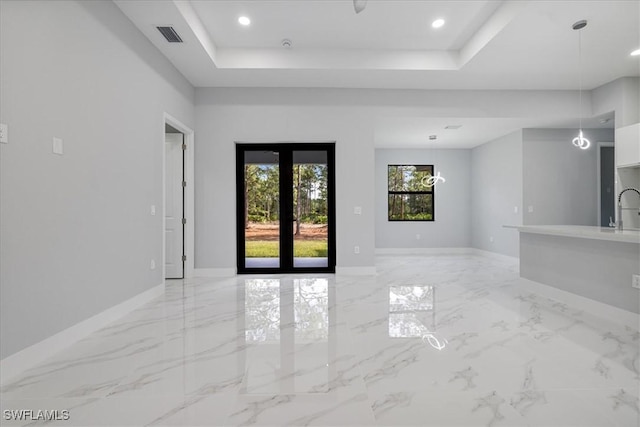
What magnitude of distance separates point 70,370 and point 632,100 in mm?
7386

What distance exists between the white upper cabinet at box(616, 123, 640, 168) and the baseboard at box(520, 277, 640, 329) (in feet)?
7.76

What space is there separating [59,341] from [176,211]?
278 cm

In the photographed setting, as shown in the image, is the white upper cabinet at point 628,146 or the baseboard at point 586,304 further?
the white upper cabinet at point 628,146

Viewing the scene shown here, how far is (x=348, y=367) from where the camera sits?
215 centimetres

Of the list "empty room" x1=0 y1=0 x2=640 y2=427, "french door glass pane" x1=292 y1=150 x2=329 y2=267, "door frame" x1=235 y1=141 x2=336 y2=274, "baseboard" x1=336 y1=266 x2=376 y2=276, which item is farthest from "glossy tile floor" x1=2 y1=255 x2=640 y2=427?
"french door glass pane" x1=292 y1=150 x2=329 y2=267

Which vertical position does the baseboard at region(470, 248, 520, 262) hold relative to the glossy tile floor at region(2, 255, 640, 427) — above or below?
above

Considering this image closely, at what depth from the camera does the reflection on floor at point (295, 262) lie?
217 inches

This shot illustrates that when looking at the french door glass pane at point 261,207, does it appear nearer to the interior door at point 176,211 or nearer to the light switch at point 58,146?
the interior door at point 176,211

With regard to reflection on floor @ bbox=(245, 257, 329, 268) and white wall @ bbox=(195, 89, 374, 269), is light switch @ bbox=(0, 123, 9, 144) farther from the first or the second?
reflection on floor @ bbox=(245, 257, 329, 268)

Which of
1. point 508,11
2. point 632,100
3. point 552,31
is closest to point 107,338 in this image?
point 508,11

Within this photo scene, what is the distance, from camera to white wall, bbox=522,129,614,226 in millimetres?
6363

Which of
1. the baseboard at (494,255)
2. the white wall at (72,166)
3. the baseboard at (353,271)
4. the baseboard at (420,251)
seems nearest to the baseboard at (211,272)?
the white wall at (72,166)

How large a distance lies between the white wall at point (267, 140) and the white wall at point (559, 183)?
342cm

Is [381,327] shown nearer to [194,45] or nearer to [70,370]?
[70,370]
